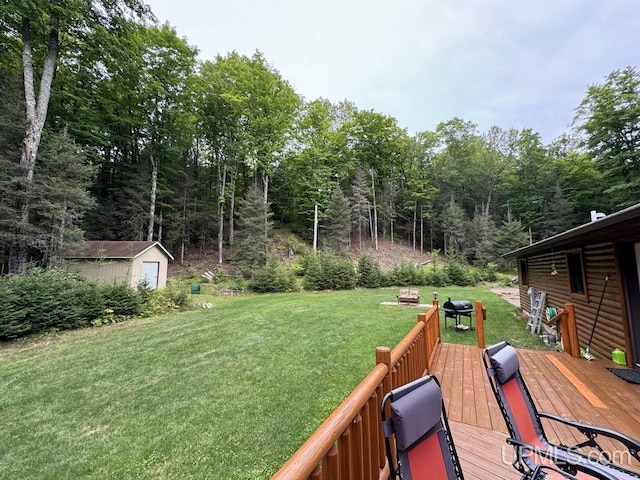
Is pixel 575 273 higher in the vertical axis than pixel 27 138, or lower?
lower

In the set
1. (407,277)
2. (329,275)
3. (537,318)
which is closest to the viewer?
(537,318)

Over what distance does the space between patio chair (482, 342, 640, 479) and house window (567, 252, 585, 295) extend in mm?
4691

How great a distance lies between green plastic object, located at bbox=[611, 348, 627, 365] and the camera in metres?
3.88

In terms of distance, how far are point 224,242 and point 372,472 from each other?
804 inches

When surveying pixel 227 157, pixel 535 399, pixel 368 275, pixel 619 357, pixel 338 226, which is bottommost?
pixel 535 399

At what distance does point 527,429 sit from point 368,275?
→ 1338 centimetres

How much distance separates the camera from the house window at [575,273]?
5520 millimetres

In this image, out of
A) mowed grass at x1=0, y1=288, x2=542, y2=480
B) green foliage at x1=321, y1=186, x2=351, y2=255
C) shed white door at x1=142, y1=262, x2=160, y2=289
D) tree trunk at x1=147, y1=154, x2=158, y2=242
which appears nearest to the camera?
mowed grass at x1=0, y1=288, x2=542, y2=480

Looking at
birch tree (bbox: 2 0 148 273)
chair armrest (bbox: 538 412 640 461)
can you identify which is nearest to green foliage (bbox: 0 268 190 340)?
birch tree (bbox: 2 0 148 273)

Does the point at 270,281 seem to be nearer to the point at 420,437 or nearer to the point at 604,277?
the point at 604,277

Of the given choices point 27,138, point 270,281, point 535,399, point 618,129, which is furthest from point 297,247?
point 618,129

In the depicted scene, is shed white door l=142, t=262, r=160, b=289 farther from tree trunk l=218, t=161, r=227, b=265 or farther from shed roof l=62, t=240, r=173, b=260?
tree trunk l=218, t=161, r=227, b=265

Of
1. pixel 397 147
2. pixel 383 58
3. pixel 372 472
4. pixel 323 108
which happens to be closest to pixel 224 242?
pixel 323 108

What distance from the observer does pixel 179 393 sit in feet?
12.1
